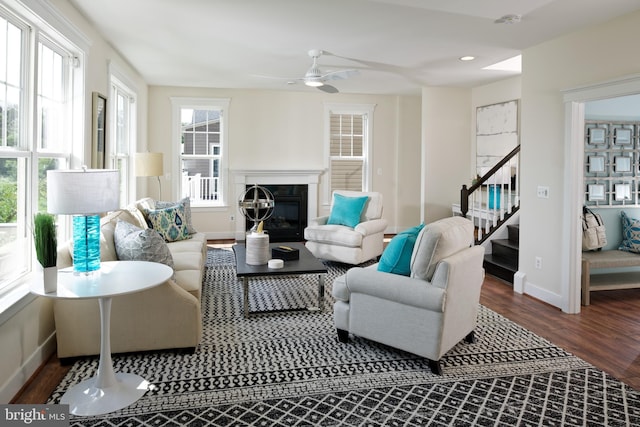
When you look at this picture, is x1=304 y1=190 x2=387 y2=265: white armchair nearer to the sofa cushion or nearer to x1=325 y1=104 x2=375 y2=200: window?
x1=325 y1=104 x2=375 y2=200: window

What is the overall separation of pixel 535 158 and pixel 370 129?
3984mm

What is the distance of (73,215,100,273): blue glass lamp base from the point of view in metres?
2.71

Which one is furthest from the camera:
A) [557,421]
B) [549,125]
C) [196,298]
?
[549,125]

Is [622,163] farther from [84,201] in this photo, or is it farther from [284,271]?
[84,201]

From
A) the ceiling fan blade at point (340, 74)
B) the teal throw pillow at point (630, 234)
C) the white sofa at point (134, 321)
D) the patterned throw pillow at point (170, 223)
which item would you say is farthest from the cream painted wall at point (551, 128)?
the patterned throw pillow at point (170, 223)

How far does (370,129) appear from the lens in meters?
8.38

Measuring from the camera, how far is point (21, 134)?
3039 millimetres

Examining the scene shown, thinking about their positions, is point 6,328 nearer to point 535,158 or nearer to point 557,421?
point 557,421

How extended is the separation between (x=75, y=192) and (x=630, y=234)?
523cm

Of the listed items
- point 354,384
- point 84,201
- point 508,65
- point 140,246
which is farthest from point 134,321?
point 508,65

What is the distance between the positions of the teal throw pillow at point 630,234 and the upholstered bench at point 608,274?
112mm

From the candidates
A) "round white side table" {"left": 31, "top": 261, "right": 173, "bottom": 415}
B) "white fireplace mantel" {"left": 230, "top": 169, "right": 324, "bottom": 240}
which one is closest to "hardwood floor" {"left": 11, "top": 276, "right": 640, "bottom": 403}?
"round white side table" {"left": 31, "top": 261, "right": 173, "bottom": 415}

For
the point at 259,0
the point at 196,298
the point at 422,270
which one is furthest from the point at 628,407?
the point at 259,0

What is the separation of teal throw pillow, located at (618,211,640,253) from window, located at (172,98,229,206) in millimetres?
5697
